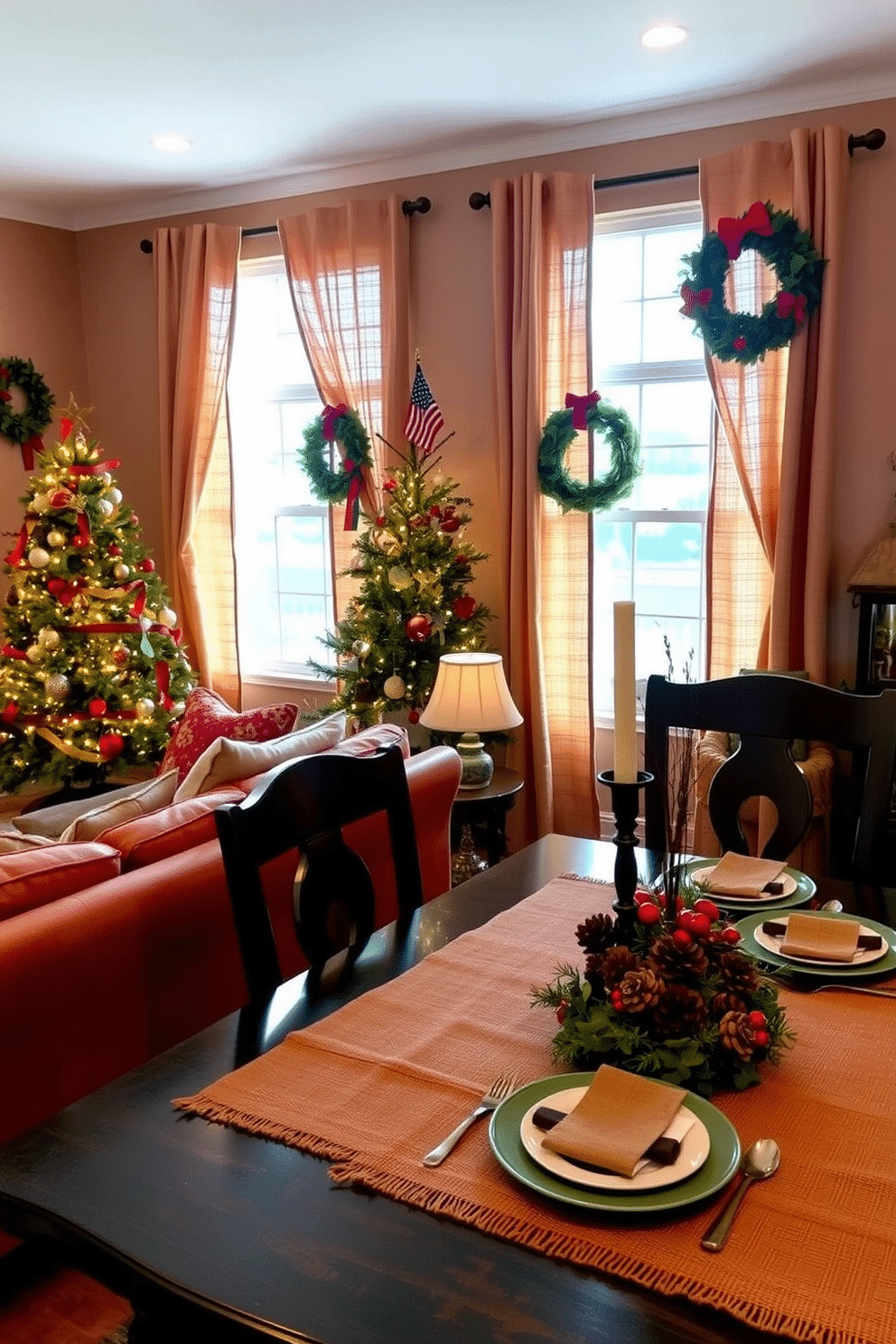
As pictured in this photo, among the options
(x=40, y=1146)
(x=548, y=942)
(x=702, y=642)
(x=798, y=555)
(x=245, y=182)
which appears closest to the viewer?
(x=40, y=1146)

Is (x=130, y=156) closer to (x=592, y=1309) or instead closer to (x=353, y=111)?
(x=353, y=111)

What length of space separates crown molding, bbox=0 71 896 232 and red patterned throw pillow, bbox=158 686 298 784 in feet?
8.20

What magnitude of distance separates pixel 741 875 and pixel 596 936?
577 mm

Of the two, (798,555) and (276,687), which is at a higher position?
(798,555)

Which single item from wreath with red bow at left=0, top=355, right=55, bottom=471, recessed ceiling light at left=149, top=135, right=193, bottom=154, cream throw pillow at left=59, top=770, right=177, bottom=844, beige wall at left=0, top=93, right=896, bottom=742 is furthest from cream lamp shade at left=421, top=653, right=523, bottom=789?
wreath with red bow at left=0, top=355, right=55, bottom=471

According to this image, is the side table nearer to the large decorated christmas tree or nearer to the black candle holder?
the large decorated christmas tree

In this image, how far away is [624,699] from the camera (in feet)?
4.45

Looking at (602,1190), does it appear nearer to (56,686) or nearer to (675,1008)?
(675,1008)

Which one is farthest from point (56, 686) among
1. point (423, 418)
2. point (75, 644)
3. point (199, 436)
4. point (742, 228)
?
point (742, 228)

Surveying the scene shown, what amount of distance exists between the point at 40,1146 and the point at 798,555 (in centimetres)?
341

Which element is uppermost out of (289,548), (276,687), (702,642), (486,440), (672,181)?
(672,181)

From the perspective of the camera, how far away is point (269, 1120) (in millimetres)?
1211

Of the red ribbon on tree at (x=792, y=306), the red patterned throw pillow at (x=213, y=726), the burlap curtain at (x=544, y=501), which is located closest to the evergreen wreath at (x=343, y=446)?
the burlap curtain at (x=544, y=501)

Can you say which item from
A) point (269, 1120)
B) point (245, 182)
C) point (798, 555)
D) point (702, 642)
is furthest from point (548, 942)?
point (245, 182)
